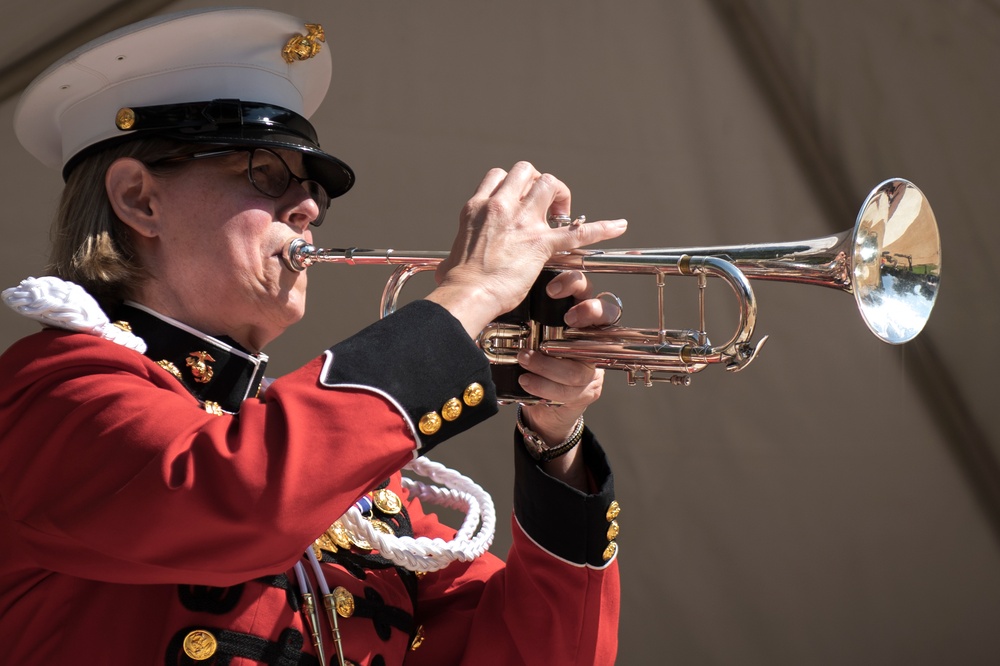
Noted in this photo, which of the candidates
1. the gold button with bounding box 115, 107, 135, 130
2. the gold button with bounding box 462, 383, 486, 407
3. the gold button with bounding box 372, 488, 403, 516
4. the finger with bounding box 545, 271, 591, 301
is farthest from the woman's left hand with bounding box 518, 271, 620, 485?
the gold button with bounding box 115, 107, 135, 130

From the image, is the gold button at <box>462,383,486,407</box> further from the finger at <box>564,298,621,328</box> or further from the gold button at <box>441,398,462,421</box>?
the finger at <box>564,298,621,328</box>

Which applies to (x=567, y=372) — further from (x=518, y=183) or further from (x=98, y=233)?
(x=98, y=233)

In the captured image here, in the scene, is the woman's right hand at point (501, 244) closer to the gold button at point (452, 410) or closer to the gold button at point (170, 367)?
the gold button at point (452, 410)

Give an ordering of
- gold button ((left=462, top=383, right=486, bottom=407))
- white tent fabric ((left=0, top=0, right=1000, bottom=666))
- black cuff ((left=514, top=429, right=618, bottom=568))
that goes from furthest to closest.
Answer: white tent fabric ((left=0, top=0, right=1000, bottom=666)) < black cuff ((left=514, top=429, right=618, bottom=568)) < gold button ((left=462, top=383, right=486, bottom=407))

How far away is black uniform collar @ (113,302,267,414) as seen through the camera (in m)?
1.53

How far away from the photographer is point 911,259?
5.75 ft

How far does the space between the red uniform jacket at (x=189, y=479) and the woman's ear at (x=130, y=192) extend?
154 millimetres

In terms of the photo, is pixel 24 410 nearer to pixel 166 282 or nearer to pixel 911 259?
pixel 166 282

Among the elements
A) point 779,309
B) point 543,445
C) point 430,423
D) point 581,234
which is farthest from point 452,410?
point 779,309

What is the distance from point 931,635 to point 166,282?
81.2 inches

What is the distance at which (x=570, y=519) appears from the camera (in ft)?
5.76

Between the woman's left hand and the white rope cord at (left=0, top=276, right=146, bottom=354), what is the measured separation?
0.59 m

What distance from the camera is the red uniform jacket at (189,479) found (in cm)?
121

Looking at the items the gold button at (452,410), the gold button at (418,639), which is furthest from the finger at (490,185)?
the gold button at (418,639)
